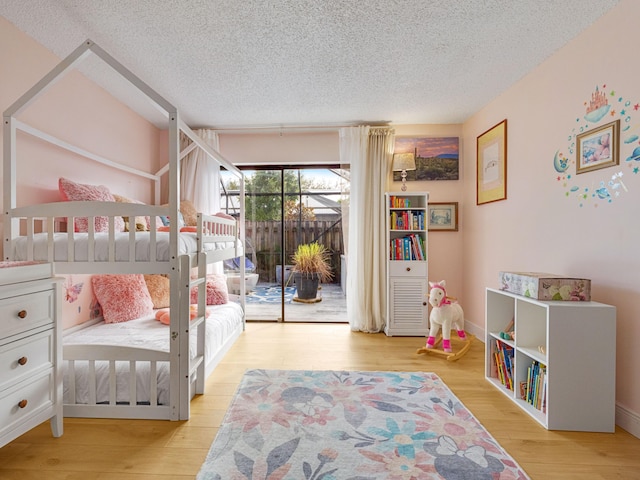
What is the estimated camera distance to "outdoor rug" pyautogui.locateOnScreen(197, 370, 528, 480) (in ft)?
4.72

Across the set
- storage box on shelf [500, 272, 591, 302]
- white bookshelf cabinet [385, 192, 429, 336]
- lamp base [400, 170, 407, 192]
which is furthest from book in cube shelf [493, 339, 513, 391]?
lamp base [400, 170, 407, 192]

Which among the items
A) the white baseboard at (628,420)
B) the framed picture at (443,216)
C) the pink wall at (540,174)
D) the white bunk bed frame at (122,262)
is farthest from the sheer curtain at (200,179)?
the white baseboard at (628,420)

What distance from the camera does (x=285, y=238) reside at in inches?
160

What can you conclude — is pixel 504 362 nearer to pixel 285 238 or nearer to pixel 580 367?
pixel 580 367

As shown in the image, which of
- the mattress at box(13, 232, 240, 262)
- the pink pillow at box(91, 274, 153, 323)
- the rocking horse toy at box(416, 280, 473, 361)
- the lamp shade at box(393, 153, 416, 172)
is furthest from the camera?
the lamp shade at box(393, 153, 416, 172)

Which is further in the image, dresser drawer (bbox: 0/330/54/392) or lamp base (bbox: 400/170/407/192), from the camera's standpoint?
lamp base (bbox: 400/170/407/192)

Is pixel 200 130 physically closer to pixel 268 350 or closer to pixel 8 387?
pixel 268 350

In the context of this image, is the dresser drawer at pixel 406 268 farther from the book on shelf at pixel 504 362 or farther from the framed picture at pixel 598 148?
the framed picture at pixel 598 148

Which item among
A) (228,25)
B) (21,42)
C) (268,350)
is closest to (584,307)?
(268,350)

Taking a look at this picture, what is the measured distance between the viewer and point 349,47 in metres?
2.23

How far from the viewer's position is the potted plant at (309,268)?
4.07 metres

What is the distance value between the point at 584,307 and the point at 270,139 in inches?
132

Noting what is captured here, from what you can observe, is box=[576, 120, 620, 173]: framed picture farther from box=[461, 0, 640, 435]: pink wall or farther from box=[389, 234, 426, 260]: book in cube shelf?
box=[389, 234, 426, 260]: book in cube shelf

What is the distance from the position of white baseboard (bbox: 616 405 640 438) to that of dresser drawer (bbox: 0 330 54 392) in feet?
10.1
